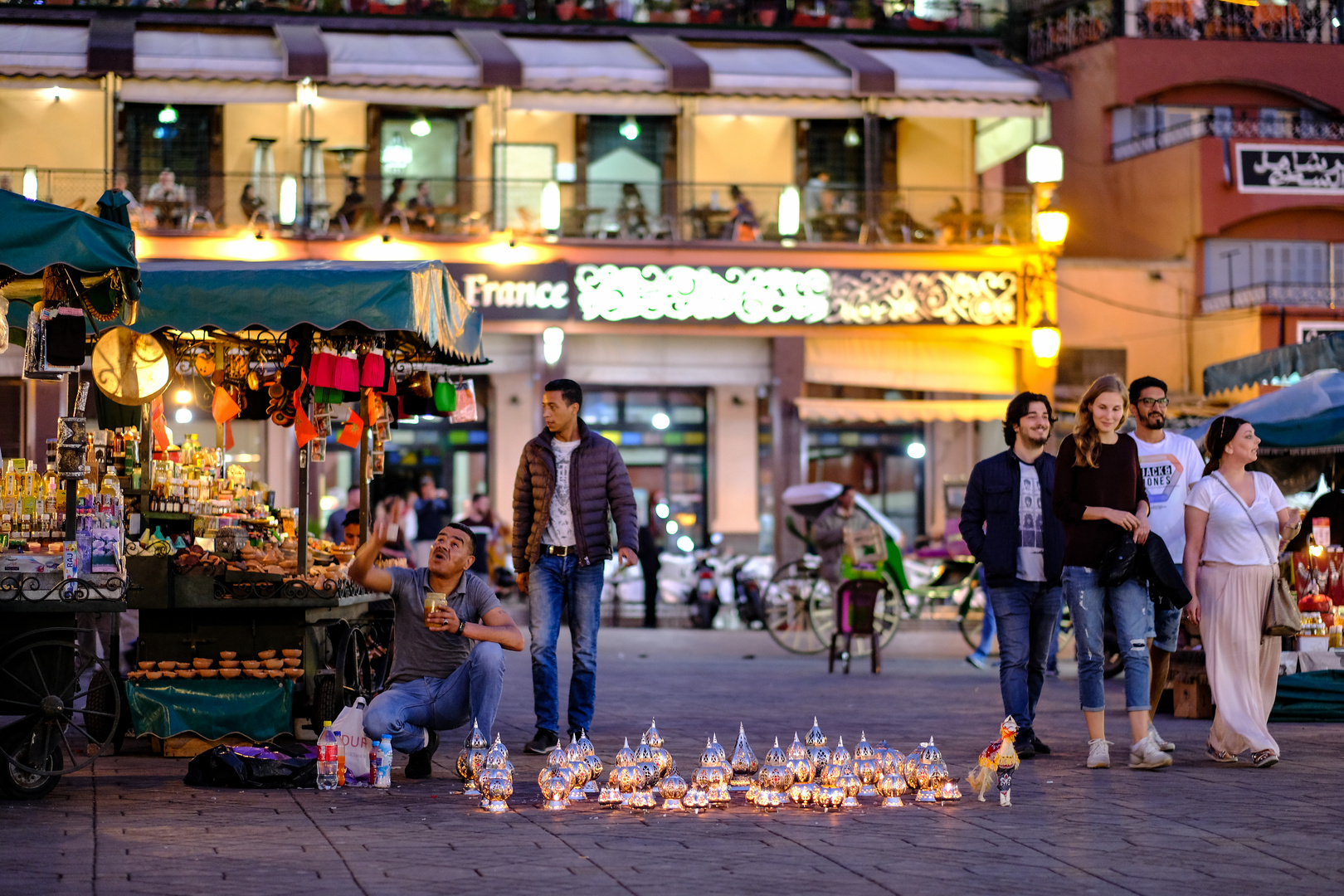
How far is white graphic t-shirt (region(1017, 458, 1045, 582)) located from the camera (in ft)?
30.4

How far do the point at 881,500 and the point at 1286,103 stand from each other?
32.6ft

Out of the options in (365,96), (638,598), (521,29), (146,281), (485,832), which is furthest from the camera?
(521,29)

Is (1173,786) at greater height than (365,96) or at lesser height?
lesser

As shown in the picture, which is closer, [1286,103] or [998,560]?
[998,560]

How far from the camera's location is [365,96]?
2594cm

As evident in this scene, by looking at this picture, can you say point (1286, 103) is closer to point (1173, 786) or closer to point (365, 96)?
point (365, 96)

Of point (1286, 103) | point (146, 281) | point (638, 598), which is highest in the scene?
point (1286, 103)

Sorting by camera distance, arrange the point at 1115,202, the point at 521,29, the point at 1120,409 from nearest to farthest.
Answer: the point at 1120,409 < the point at 521,29 < the point at 1115,202

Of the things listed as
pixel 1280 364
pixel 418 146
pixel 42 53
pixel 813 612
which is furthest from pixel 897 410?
pixel 42 53

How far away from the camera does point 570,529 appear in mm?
9773

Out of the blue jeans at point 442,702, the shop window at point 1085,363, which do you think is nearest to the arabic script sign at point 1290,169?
the shop window at point 1085,363

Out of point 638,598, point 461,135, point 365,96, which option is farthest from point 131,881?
point 461,135

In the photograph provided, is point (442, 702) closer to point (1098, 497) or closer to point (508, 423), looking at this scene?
point (1098, 497)

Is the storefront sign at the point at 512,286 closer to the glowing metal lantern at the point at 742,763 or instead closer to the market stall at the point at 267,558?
the market stall at the point at 267,558
